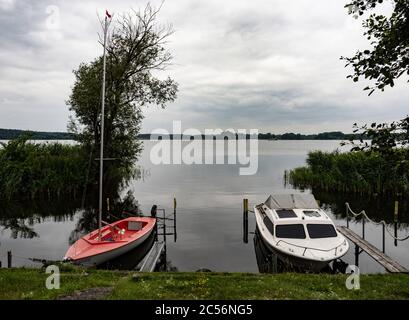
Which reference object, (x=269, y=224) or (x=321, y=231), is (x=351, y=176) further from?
(x=321, y=231)

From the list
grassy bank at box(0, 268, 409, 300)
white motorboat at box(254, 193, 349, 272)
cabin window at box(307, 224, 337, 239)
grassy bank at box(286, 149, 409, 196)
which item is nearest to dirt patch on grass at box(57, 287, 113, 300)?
grassy bank at box(0, 268, 409, 300)

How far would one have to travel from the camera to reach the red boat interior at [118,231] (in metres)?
21.3

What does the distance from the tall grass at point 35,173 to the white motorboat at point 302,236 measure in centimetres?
2659

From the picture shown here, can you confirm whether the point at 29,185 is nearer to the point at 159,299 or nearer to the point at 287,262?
the point at 287,262

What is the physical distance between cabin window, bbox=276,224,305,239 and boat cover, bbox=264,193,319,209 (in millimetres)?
3486

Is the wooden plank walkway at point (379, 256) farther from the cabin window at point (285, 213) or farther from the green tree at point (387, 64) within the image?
the green tree at point (387, 64)

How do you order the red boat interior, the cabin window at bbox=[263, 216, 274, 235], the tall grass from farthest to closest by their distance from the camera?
the tall grass
the red boat interior
the cabin window at bbox=[263, 216, 274, 235]

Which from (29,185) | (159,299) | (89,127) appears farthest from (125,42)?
(159,299)

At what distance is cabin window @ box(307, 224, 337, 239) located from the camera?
19062 millimetres

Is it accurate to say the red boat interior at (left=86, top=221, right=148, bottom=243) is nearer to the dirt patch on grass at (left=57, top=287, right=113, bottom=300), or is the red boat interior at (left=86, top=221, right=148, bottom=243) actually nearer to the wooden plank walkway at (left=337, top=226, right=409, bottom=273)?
the dirt patch on grass at (left=57, top=287, right=113, bottom=300)

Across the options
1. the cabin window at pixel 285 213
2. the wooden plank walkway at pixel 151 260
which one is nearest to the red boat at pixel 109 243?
the wooden plank walkway at pixel 151 260

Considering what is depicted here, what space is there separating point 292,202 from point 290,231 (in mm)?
4312

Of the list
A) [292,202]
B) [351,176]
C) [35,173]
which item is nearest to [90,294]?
[292,202]
